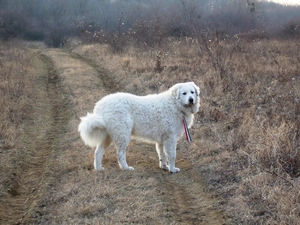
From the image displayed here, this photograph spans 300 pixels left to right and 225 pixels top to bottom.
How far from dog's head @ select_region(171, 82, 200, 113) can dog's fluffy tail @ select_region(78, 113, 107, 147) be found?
1.70 metres

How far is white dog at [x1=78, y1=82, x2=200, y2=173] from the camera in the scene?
6.46m

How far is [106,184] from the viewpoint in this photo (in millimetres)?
6008

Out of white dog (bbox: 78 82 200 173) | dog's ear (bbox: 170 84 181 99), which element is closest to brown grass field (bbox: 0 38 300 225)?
white dog (bbox: 78 82 200 173)

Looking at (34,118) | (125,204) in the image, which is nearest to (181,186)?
(125,204)

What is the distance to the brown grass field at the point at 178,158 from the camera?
5125 millimetres

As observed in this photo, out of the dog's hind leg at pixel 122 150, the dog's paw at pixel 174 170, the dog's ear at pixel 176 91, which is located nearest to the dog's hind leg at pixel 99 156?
the dog's hind leg at pixel 122 150

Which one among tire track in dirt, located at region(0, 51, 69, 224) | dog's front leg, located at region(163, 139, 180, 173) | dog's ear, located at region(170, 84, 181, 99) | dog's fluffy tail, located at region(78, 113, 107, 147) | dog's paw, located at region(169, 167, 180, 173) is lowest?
tire track in dirt, located at region(0, 51, 69, 224)

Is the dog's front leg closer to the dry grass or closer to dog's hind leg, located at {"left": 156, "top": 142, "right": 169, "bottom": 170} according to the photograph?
dog's hind leg, located at {"left": 156, "top": 142, "right": 169, "bottom": 170}

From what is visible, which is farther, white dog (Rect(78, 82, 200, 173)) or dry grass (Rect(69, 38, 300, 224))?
white dog (Rect(78, 82, 200, 173))

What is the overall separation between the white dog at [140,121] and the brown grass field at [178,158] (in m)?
0.43

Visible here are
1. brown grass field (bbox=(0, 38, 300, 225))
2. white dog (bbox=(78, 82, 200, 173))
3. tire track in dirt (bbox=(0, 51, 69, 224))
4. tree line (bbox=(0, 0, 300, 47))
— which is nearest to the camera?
brown grass field (bbox=(0, 38, 300, 225))

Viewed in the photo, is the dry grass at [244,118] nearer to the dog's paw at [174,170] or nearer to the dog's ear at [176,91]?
the dog's paw at [174,170]

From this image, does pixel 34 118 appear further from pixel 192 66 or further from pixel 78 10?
pixel 78 10

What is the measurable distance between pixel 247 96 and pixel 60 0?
66.4 meters
